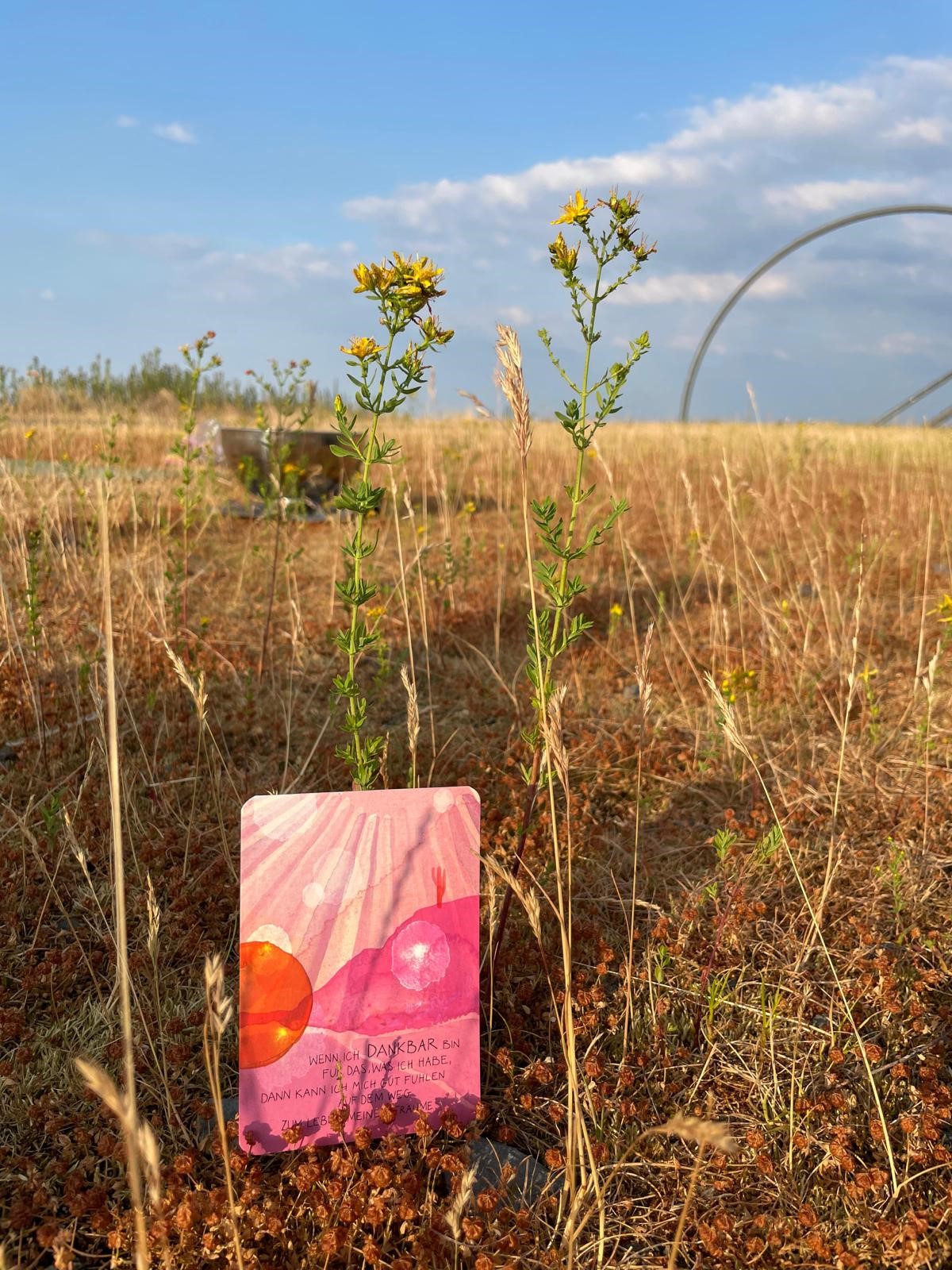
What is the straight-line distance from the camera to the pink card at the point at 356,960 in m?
1.55

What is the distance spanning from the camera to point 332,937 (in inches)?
62.4

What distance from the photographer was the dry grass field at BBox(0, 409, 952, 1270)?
152 cm

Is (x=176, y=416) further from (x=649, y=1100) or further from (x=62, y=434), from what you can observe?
(x=649, y=1100)

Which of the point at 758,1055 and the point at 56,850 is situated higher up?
the point at 56,850

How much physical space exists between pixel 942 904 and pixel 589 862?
987 mm

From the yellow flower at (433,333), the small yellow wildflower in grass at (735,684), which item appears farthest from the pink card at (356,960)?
the small yellow wildflower in grass at (735,684)

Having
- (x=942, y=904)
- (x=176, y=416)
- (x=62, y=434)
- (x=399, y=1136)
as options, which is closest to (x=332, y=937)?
(x=399, y=1136)

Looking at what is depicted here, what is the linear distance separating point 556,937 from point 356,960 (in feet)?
2.68

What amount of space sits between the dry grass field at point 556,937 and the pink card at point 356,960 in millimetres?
93

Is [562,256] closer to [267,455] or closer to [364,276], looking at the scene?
[364,276]

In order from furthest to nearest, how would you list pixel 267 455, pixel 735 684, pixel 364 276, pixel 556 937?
pixel 267 455 < pixel 735 684 < pixel 556 937 < pixel 364 276

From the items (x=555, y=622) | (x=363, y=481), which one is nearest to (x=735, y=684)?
(x=555, y=622)

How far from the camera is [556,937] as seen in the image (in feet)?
7.44

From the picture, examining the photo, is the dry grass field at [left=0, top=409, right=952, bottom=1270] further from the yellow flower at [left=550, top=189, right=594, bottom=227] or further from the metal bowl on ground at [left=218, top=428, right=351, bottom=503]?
the metal bowl on ground at [left=218, top=428, right=351, bottom=503]
